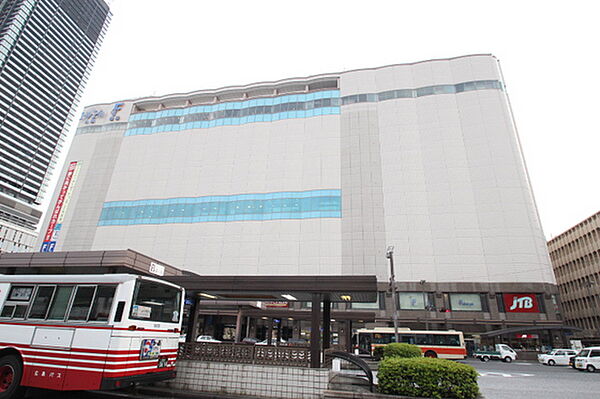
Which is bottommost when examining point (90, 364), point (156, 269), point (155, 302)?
point (90, 364)

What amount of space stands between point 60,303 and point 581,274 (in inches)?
3094

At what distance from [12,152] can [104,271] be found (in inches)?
4870

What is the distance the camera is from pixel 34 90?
110 metres

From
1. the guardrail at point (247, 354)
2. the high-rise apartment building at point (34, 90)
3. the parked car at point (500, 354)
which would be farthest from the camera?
the high-rise apartment building at point (34, 90)

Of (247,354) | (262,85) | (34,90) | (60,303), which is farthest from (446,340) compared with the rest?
(34,90)

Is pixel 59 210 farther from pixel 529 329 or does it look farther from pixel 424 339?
pixel 529 329

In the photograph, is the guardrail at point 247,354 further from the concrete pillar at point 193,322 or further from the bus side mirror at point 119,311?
the bus side mirror at point 119,311

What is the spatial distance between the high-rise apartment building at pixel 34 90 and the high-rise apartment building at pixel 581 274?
149m

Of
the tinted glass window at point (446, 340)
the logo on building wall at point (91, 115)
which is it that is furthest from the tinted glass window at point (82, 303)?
the logo on building wall at point (91, 115)

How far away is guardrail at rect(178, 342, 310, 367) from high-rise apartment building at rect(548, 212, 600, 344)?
62.0 metres

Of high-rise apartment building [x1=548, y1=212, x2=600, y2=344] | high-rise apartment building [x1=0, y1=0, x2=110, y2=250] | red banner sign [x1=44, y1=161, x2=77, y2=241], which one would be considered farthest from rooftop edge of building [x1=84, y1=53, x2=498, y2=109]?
high-rise apartment building [x1=0, y1=0, x2=110, y2=250]

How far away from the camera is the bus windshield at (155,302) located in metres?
8.73

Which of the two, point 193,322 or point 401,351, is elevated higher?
point 193,322

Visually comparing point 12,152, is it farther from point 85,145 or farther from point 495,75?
point 495,75
